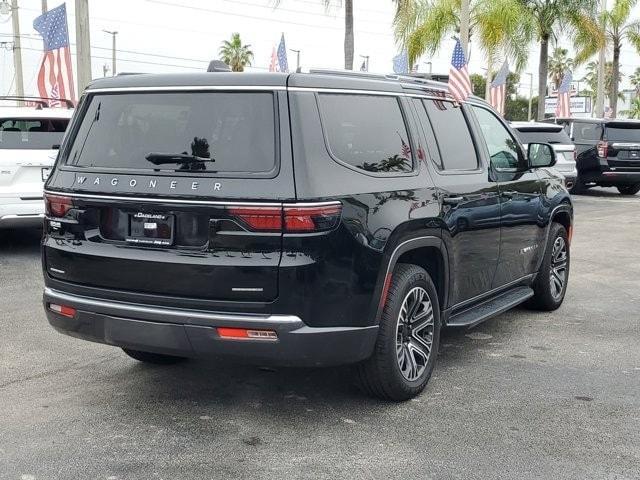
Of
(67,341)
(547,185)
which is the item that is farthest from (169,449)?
(547,185)

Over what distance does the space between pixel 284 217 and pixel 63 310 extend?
1422 mm

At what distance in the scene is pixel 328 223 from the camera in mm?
3961

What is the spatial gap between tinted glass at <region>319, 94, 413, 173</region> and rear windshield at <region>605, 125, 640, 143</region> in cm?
1601

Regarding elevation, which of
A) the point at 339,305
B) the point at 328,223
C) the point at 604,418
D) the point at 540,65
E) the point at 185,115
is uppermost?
the point at 540,65

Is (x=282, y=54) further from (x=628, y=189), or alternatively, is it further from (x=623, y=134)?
(x=628, y=189)

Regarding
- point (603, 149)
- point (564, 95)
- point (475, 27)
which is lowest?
point (603, 149)

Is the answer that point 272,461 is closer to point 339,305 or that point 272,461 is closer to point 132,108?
point 339,305

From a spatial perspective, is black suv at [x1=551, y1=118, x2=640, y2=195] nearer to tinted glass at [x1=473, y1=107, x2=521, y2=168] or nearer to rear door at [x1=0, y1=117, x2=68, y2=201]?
rear door at [x1=0, y1=117, x2=68, y2=201]

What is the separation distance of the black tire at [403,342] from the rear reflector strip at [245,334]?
0.71 m

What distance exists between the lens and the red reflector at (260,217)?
12.7 feet

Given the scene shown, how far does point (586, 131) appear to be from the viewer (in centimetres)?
1981

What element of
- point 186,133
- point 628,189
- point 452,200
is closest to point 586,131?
point 628,189

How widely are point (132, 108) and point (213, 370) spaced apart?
183 cm

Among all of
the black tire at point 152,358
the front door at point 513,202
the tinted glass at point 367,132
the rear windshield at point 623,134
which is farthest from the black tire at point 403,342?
the rear windshield at point 623,134
